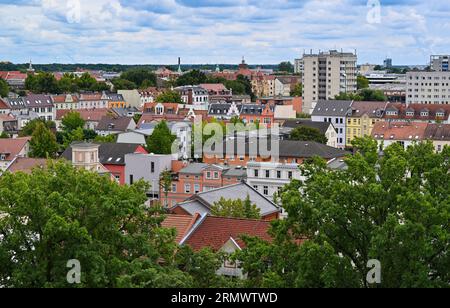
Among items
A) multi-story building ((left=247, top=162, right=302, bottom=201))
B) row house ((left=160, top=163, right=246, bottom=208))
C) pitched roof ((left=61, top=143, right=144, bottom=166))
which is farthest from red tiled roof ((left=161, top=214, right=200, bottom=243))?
pitched roof ((left=61, top=143, right=144, bottom=166))

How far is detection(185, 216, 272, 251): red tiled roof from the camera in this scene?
23.7 meters

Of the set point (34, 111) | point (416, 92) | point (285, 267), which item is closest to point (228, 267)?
point (285, 267)

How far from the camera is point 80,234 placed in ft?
50.6

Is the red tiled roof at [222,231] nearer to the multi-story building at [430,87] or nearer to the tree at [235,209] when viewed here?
the tree at [235,209]

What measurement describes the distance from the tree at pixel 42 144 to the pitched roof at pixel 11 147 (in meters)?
2.40

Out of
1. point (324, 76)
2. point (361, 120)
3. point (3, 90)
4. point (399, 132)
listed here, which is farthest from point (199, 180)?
point (3, 90)

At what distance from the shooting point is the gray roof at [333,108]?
7806 cm

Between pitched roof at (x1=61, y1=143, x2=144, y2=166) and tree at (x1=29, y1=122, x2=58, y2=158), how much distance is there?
827 cm

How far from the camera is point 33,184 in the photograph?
1722 centimetres

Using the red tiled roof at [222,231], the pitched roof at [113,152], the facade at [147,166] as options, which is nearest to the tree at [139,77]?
the pitched roof at [113,152]

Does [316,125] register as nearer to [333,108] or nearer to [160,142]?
A: [333,108]

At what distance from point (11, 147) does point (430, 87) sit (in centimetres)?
7347

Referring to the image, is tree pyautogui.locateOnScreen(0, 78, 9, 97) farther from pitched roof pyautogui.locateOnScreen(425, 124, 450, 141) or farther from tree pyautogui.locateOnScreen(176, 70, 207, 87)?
pitched roof pyautogui.locateOnScreen(425, 124, 450, 141)
